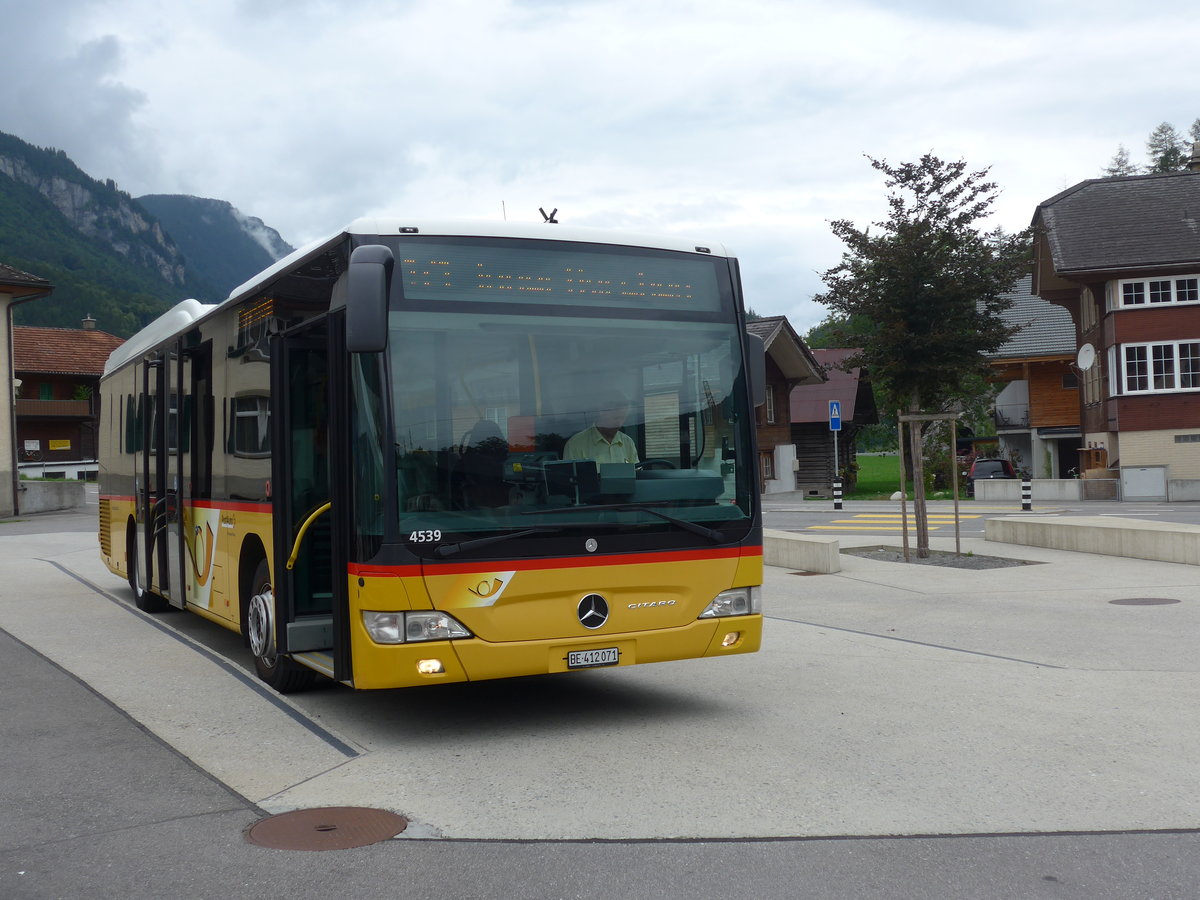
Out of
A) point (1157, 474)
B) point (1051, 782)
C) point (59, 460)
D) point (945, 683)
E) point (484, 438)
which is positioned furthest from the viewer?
point (59, 460)

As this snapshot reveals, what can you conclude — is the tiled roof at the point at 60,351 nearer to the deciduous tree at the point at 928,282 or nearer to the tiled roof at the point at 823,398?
the tiled roof at the point at 823,398

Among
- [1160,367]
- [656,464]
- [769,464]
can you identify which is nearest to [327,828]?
[656,464]

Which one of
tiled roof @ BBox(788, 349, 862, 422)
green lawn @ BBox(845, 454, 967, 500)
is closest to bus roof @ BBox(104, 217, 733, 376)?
green lawn @ BBox(845, 454, 967, 500)

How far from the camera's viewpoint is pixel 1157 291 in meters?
42.4

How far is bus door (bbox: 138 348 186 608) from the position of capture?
11234mm

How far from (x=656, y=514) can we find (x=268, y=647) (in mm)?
3101

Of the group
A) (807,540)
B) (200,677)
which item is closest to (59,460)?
(807,540)

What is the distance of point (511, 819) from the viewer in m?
5.60

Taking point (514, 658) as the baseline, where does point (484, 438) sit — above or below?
above

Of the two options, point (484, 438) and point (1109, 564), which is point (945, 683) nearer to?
point (484, 438)

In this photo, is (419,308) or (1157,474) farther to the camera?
(1157,474)

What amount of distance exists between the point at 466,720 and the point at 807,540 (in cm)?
1122

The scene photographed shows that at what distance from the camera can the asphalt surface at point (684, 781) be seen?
4824 millimetres

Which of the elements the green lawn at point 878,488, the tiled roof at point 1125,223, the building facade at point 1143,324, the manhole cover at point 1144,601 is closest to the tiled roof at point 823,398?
the green lawn at point 878,488
